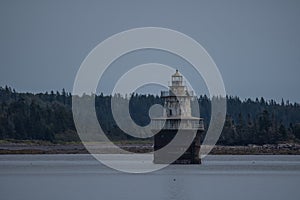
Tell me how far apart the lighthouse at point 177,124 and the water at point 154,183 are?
122 cm

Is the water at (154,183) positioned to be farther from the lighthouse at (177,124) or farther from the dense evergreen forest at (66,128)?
the dense evergreen forest at (66,128)

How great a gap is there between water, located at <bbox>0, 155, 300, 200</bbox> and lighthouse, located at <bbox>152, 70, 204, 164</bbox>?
48.1 inches

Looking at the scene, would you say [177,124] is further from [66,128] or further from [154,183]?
[66,128]

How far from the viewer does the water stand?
59.2m

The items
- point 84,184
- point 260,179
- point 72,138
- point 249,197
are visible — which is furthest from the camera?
point 72,138

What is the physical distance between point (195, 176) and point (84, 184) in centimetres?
1006

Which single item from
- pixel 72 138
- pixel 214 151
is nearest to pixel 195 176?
pixel 214 151

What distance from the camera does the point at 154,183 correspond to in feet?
225

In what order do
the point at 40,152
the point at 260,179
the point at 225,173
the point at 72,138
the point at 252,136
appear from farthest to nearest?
A: the point at 72,138 → the point at 252,136 → the point at 40,152 → the point at 225,173 → the point at 260,179

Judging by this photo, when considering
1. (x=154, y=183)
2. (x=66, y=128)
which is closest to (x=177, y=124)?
(x=154, y=183)

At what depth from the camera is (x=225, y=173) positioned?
78.1m

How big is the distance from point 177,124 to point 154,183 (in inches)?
503

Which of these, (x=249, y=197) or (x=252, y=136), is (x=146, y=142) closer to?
(x=252, y=136)

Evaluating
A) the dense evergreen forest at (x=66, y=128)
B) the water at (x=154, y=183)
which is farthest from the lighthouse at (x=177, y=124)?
the dense evergreen forest at (x=66, y=128)
